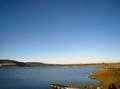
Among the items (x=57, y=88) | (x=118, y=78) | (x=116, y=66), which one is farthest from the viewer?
(x=57, y=88)

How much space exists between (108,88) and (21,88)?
22.4m

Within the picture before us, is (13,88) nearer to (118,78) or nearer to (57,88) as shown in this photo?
(57,88)

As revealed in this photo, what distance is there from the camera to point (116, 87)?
9.68 metres

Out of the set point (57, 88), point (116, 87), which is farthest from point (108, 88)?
point (57, 88)

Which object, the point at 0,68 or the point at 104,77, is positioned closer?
the point at 104,77

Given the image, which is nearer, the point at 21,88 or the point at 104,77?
the point at 104,77

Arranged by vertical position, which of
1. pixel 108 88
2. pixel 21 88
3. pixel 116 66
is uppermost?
pixel 116 66

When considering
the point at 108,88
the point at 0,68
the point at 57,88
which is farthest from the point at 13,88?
the point at 0,68

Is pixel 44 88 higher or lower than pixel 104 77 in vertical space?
lower

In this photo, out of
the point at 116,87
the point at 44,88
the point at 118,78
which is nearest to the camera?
the point at 116,87

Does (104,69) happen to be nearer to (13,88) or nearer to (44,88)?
(44,88)

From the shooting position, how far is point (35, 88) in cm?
3062

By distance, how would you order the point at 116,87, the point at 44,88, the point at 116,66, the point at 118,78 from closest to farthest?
the point at 116,87
the point at 118,78
the point at 116,66
the point at 44,88

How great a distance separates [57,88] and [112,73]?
1015 cm
